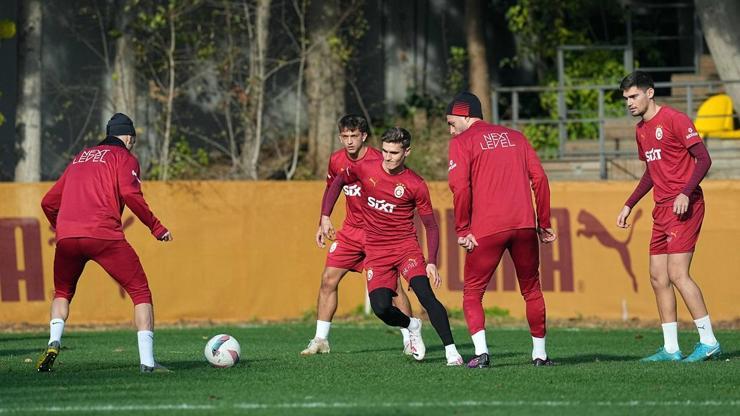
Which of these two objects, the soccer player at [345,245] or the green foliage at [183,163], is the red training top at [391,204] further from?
the green foliage at [183,163]

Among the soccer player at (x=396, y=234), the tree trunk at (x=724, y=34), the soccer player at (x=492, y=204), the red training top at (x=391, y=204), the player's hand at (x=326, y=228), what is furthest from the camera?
the tree trunk at (x=724, y=34)

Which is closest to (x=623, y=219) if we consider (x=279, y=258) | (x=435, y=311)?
(x=435, y=311)

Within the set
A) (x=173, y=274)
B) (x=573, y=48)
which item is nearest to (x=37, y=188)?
(x=173, y=274)

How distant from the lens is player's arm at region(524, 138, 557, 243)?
11094mm

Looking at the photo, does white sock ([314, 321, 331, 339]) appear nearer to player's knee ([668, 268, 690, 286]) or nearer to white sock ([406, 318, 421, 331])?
white sock ([406, 318, 421, 331])

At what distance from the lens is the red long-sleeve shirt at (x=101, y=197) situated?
11.2 m

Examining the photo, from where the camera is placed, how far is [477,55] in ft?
89.0

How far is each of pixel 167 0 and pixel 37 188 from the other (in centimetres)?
728

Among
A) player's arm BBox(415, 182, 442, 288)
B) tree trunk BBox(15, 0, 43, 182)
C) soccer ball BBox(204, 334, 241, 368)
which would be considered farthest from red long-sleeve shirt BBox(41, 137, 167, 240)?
tree trunk BBox(15, 0, 43, 182)

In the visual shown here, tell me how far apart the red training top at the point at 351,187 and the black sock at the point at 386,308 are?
1.20m

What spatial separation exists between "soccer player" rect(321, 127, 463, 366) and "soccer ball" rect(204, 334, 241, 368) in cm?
123

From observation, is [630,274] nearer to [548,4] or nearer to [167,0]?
[548,4]

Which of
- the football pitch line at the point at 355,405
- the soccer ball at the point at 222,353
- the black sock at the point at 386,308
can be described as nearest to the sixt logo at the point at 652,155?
the black sock at the point at 386,308

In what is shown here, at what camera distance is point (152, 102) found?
2636 cm
